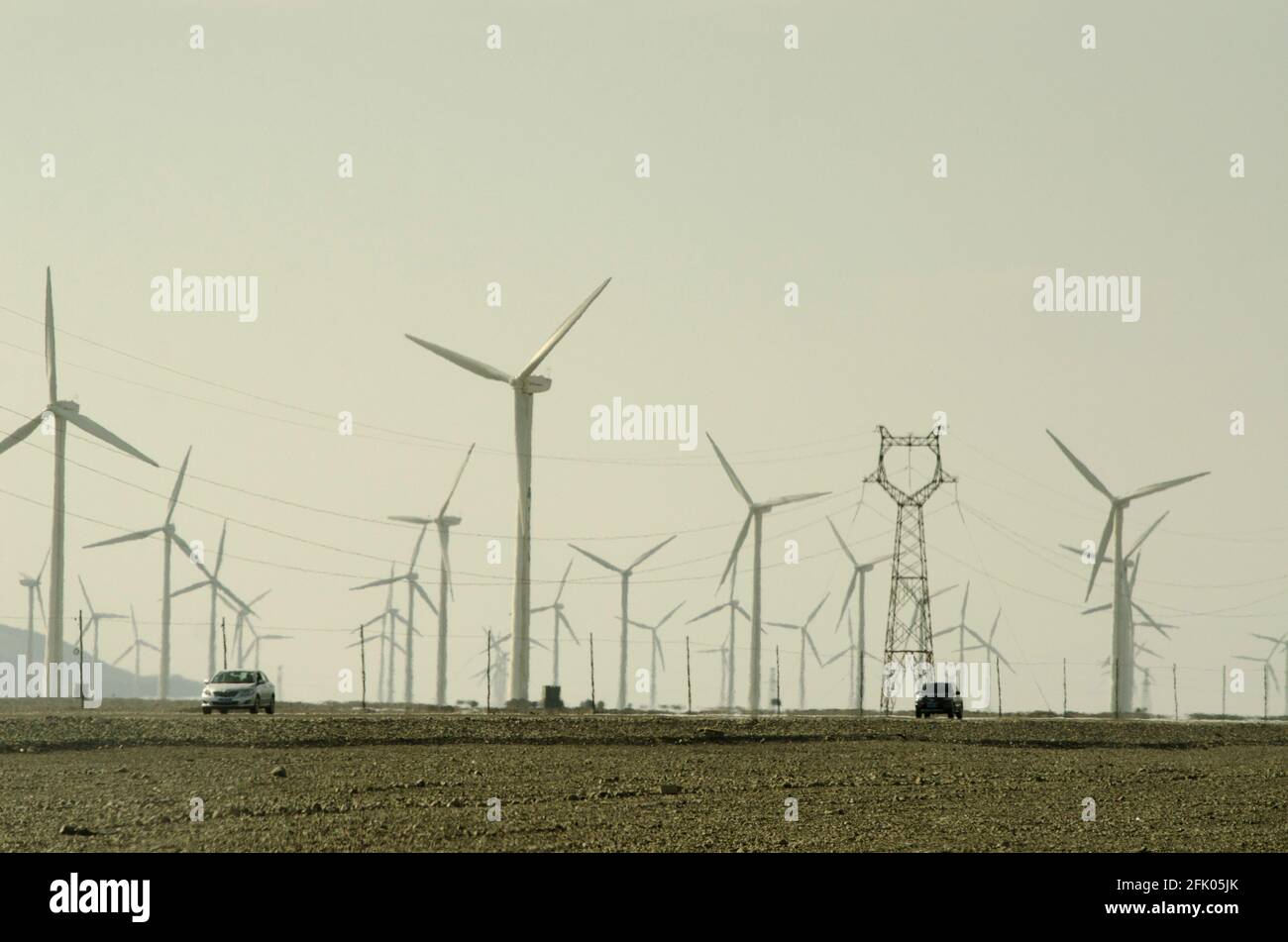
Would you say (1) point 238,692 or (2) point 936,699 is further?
(2) point 936,699

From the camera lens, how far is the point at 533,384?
314 ft

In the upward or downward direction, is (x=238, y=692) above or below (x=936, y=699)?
above

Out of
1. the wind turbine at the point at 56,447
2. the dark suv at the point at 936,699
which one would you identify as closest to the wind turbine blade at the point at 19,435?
the wind turbine at the point at 56,447

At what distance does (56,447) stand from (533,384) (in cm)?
2261

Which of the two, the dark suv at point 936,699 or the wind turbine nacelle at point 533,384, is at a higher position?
the wind turbine nacelle at point 533,384

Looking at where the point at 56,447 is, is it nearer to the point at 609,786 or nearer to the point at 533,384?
the point at 533,384

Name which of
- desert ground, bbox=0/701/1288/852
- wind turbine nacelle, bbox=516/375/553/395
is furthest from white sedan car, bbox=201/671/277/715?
wind turbine nacelle, bbox=516/375/553/395

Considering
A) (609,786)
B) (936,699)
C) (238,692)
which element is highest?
(238,692)

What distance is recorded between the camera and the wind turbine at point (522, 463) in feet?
288

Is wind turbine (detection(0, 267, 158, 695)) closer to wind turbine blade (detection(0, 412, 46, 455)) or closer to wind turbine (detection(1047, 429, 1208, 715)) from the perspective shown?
wind turbine blade (detection(0, 412, 46, 455))

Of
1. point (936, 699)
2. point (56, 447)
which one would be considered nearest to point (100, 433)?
point (56, 447)

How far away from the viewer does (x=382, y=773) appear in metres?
42.5

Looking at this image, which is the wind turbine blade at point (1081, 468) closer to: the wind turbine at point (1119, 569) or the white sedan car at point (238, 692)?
the wind turbine at point (1119, 569)

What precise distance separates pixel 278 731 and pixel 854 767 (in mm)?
15645
